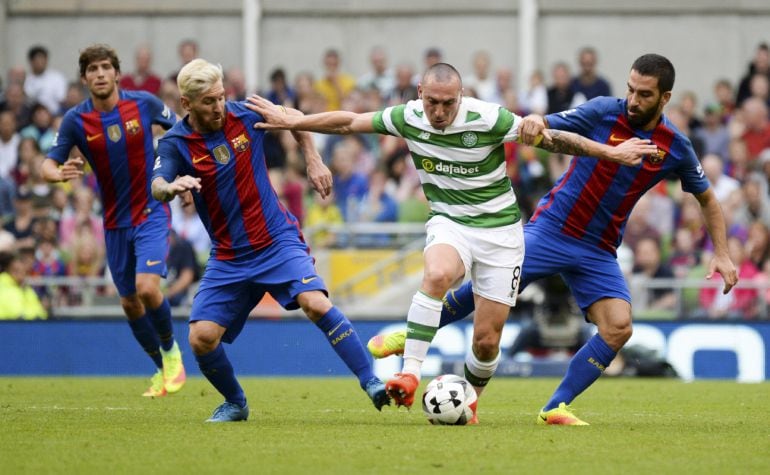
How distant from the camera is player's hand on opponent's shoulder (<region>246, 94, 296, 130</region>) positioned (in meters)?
9.60

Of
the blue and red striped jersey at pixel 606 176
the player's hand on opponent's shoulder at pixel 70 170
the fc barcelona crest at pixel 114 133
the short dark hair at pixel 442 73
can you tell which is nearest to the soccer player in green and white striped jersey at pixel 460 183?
the short dark hair at pixel 442 73

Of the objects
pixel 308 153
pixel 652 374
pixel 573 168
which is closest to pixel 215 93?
pixel 308 153

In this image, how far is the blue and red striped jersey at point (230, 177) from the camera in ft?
31.6

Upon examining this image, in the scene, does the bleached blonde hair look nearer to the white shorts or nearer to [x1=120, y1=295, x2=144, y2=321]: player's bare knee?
the white shorts

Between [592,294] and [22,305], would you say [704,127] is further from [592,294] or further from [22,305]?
[592,294]

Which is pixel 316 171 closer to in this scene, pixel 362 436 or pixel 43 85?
pixel 362 436

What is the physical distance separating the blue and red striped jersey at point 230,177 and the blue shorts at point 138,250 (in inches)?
100

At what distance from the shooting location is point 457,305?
1014 cm

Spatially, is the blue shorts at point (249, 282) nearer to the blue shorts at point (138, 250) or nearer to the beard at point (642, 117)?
the beard at point (642, 117)

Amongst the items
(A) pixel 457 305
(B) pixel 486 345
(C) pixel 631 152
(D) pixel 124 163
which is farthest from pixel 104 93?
(C) pixel 631 152

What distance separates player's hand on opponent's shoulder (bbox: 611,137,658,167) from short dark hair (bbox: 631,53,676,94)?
0.55 metres

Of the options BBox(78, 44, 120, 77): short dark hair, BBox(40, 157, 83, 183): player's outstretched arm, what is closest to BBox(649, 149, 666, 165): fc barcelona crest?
BBox(40, 157, 83, 183): player's outstretched arm

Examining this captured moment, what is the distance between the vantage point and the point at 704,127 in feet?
67.5

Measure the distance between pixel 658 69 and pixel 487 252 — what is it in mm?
1675
